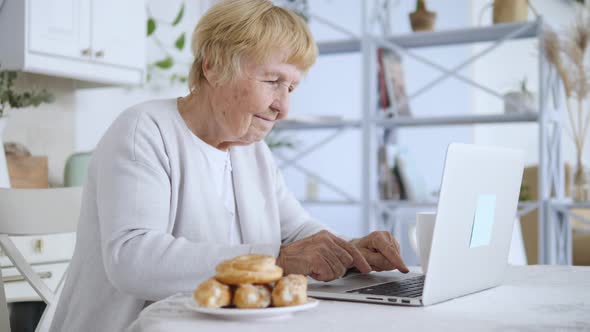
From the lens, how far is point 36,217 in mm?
1472

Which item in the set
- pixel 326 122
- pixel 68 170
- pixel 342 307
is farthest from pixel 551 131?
pixel 342 307

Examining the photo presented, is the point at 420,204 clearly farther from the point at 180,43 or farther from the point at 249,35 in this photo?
the point at 249,35

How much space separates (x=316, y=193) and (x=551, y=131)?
1413mm

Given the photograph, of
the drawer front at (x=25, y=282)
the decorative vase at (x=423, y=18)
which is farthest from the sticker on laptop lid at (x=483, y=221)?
the decorative vase at (x=423, y=18)

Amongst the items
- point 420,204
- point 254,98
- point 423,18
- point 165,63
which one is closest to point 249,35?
point 254,98

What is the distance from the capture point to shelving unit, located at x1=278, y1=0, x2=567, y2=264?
11.0 ft

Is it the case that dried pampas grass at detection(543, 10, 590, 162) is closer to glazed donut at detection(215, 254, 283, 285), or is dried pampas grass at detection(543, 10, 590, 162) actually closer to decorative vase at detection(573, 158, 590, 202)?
decorative vase at detection(573, 158, 590, 202)

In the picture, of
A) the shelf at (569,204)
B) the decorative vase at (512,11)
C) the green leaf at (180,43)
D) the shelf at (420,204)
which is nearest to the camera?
the shelf at (569,204)

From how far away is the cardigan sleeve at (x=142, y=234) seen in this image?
1084 millimetres

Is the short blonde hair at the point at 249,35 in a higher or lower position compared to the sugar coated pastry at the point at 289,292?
higher

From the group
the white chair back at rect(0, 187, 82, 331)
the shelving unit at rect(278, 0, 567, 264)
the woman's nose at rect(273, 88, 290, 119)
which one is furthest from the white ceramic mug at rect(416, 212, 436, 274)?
the shelving unit at rect(278, 0, 567, 264)

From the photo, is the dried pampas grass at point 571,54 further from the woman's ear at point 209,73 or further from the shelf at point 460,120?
the woman's ear at point 209,73

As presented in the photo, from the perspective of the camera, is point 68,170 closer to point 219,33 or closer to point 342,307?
point 219,33

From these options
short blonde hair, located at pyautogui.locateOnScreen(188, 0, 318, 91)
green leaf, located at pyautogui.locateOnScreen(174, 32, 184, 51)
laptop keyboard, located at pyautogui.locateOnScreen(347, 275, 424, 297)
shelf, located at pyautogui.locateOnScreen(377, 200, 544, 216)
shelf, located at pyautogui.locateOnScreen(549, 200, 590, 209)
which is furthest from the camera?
green leaf, located at pyautogui.locateOnScreen(174, 32, 184, 51)
